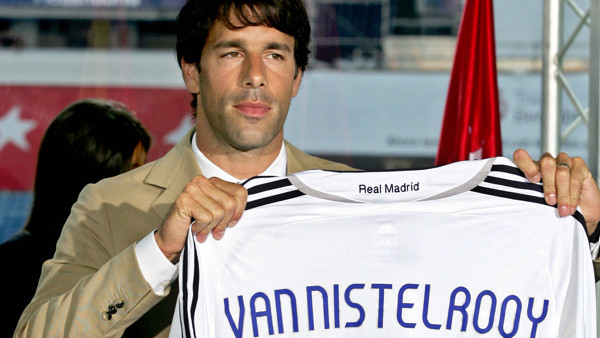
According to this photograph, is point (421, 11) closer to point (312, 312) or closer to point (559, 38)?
point (559, 38)

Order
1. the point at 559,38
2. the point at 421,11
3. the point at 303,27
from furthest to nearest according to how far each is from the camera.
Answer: the point at 421,11 → the point at 559,38 → the point at 303,27

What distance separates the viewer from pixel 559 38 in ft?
8.13

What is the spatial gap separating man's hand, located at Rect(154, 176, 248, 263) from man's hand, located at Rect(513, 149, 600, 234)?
0.50m

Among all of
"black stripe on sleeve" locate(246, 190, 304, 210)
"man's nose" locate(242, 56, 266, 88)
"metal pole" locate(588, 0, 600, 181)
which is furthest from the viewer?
"metal pole" locate(588, 0, 600, 181)

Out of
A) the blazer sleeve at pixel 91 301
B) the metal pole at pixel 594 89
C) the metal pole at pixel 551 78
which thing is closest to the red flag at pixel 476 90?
the metal pole at pixel 551 78

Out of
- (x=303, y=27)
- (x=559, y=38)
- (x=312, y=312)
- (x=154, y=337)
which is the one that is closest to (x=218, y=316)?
(x=312, y=312)

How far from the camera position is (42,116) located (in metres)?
8.90

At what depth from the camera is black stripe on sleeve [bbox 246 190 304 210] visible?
1.37 meters

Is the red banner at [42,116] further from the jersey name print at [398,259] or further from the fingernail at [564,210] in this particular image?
the fingernail at [564,210]

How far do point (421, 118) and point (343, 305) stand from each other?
298 inches

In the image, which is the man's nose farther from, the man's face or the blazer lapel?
the blazer lapel

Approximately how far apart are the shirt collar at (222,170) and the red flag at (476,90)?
2.95 ft

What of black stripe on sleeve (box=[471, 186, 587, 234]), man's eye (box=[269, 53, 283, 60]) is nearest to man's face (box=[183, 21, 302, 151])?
man's eye (box=[269, 53, 283, 60])

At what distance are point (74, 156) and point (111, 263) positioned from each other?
0.80 meters
